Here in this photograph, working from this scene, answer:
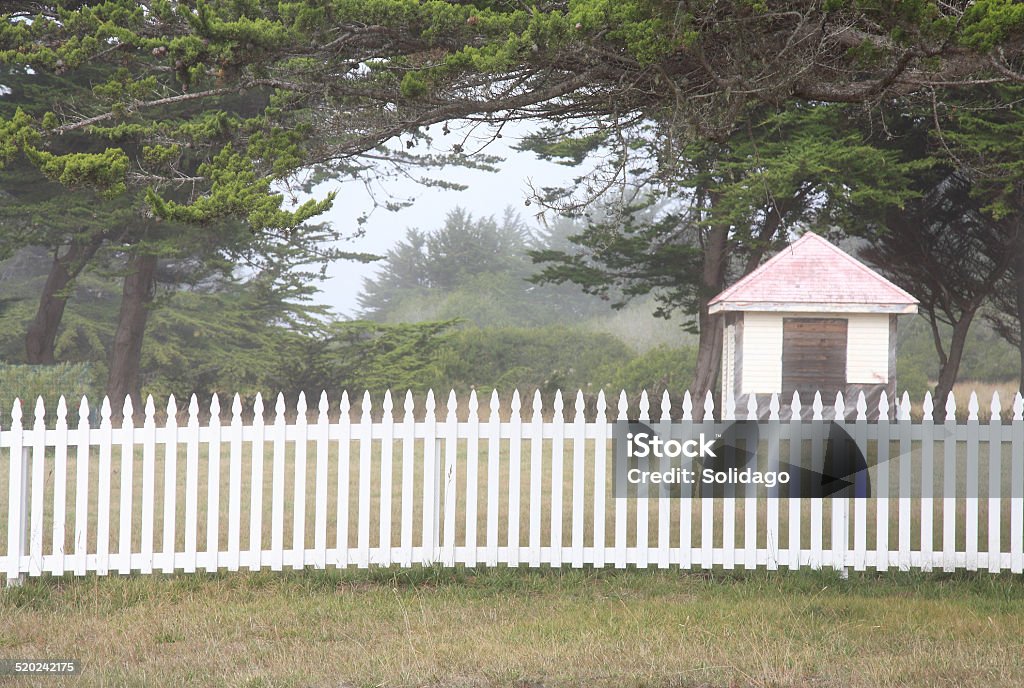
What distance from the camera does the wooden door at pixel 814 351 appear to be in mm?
15438

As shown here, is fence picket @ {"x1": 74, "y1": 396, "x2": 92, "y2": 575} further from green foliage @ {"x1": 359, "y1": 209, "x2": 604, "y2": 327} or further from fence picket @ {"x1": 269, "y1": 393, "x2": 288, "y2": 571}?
green foliage @ {"x1": 359, "y1": 209, "x2": 604, "y2": 327}

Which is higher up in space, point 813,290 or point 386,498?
point 813,290

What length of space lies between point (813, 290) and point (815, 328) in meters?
0.70

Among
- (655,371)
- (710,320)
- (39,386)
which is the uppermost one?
(710,320)

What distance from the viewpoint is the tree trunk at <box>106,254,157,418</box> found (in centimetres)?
2350

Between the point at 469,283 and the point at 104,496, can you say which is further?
the point at 469,283

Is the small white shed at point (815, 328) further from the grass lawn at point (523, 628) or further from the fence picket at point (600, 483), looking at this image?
the fence picket at point (600, 483)

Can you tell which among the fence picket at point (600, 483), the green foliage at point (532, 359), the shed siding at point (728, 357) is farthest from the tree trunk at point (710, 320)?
the fence picket at point (600, 483)

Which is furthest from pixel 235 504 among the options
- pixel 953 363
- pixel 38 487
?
pixel 953 363

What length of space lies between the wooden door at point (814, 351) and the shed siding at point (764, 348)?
103 mm

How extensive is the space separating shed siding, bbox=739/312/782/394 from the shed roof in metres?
0.45

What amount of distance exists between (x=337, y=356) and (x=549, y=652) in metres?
23.4

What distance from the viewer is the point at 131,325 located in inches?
935

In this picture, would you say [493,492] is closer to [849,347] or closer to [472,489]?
[472,489]
